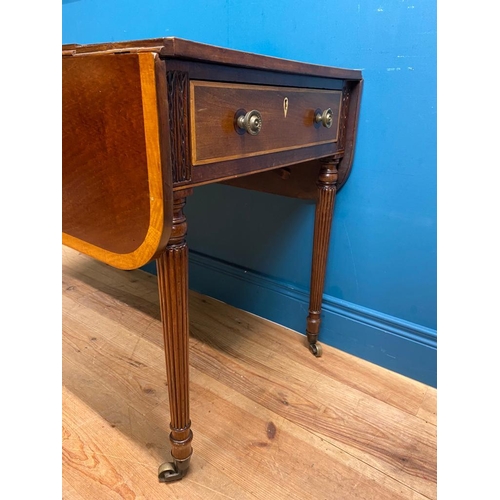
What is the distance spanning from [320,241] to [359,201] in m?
0.17

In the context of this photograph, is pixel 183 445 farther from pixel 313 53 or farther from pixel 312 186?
pixel 313 53

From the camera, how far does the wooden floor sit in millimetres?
874

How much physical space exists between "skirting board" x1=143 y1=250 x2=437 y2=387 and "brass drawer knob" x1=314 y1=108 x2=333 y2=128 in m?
0.58

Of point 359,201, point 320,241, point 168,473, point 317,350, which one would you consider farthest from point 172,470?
point 359,201

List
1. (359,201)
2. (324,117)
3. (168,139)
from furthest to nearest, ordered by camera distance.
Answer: (359,201) → (324,117) → (168,139)

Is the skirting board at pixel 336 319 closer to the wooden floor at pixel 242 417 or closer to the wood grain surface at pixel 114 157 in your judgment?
the wooden floor at pixel 242 417

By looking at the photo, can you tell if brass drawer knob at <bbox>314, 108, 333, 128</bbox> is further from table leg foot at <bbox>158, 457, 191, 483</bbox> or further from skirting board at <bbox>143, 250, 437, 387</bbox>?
table leg foot at <bbox>158, 457, 191, 483</bbox>

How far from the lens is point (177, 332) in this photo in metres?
0.77

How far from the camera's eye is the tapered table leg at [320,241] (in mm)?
1151

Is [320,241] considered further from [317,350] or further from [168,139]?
[168,139]

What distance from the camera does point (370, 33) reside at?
106cm

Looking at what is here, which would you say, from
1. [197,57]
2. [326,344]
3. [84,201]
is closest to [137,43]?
[197,57]
